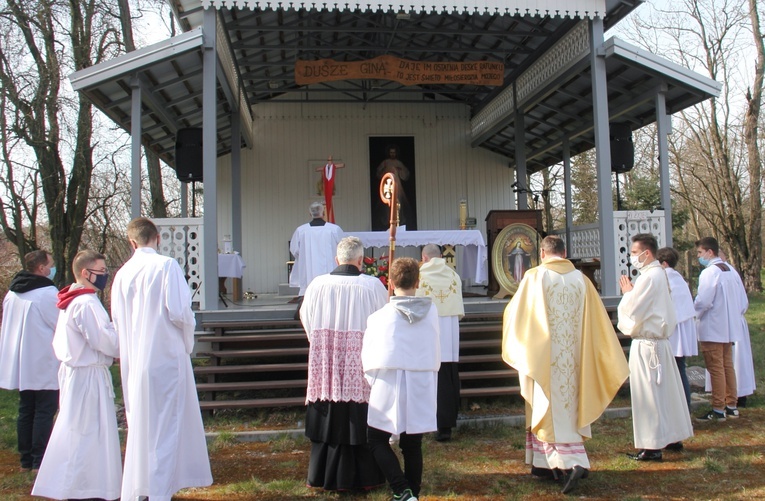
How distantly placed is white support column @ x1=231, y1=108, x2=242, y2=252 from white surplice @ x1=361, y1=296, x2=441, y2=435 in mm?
8160

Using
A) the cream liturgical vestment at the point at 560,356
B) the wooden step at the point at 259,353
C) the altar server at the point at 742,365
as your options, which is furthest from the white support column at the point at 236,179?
the cream liturgical vestment at the point at 560,356

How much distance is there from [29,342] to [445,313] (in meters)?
3.62

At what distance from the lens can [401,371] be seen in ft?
13.7

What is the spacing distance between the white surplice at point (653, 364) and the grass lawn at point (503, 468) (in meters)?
0.28

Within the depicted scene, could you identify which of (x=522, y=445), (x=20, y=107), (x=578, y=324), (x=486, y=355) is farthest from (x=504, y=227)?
(x=20, y=107)

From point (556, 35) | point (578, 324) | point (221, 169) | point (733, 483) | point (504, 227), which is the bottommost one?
point (733, 483)

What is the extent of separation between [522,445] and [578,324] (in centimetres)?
160

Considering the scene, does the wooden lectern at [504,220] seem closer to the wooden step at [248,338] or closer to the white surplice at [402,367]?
the wooden step at [248,338]

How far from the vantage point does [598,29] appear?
8859 millimetres

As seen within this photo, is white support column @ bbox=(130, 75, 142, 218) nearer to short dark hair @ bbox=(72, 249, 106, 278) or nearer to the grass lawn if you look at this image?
the grass lawn

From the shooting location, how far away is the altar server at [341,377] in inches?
181

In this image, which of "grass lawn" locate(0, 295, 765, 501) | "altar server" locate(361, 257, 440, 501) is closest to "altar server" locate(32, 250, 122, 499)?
"grass lawn" locate(0, 295, 765, 501)

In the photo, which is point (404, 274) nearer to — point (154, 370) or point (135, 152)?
point (154, 370)

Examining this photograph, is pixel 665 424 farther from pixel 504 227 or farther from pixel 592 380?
pixel 504 227
